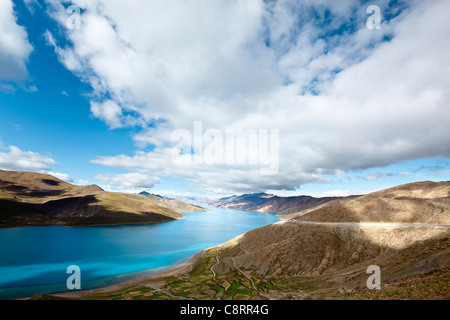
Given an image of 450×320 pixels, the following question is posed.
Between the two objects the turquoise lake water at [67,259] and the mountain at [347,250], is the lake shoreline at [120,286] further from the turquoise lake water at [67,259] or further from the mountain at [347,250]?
the mountain at [347,250]

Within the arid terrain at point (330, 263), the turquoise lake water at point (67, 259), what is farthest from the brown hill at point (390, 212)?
the turquoise lake water at point (67, 259)

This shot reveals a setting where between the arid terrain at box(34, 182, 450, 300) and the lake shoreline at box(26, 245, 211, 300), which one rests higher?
the arid terrain at box(34, 182, 450, 300)

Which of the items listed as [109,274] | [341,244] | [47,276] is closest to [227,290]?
[341,244]

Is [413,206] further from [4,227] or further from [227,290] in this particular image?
[4,227]

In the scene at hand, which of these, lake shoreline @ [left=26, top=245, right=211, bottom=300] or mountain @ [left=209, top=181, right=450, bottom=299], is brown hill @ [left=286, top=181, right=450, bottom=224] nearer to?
mountain @ [left=209, top=181, right=450, bottom=299]
